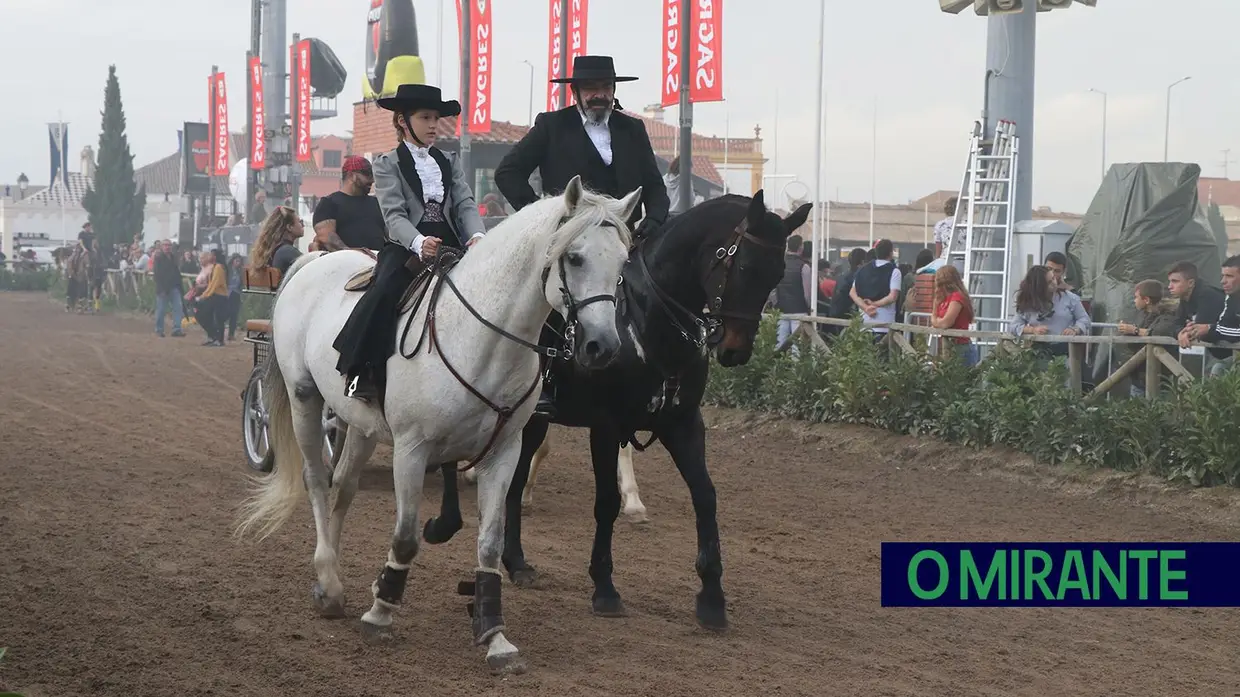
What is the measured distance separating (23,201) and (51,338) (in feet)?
271

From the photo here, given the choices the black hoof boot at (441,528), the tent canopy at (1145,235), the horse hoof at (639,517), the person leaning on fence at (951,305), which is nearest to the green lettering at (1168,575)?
the horse hoof at (639,517)

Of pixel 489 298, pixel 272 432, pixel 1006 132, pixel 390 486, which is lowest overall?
pixel 390 486

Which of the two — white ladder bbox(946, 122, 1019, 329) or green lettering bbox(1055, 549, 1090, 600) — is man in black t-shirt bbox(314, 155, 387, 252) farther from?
white ladder bbox(946, 122, 1019, 329)

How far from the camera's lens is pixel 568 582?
7.89 meters

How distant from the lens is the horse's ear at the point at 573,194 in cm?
577

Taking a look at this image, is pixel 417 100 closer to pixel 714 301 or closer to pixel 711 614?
pixel 714 301

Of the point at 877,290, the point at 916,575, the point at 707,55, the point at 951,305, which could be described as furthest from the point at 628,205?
the point at 707,55

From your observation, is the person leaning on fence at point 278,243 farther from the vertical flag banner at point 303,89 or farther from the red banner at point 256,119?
the red banner at point 256,119

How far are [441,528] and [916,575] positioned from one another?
2408 mm

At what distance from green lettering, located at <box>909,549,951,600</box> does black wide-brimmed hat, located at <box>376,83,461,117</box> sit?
319cm

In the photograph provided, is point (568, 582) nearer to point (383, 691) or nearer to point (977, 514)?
point (383, 691)

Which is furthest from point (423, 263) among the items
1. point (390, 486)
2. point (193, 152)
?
point (193, 152)

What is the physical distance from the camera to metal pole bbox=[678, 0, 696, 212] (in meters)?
16.0

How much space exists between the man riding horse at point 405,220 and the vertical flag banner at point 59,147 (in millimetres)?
73653
